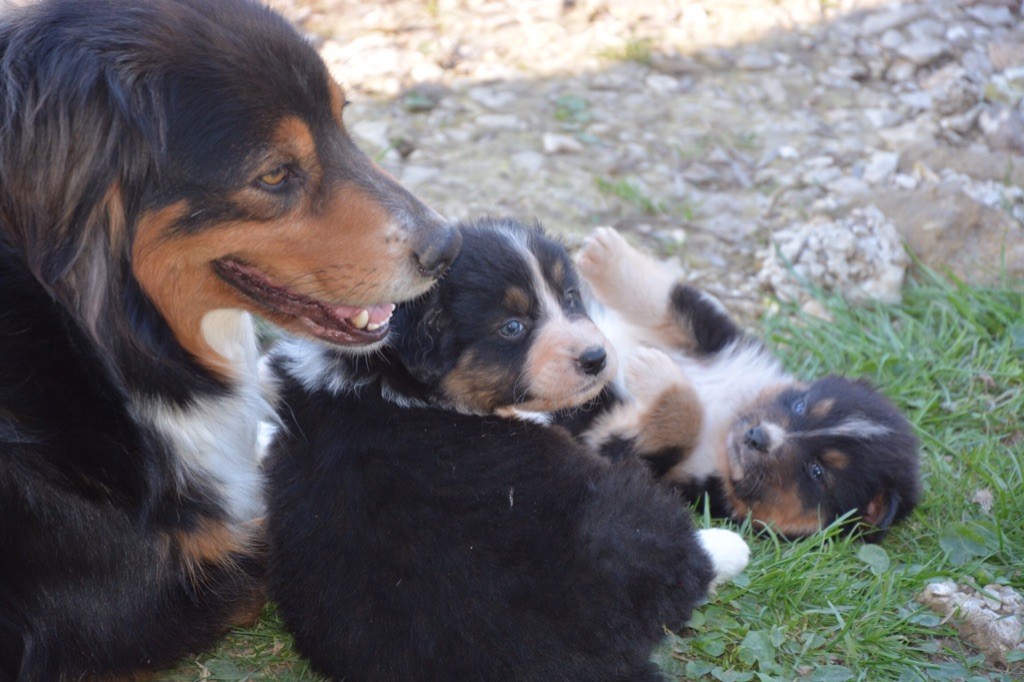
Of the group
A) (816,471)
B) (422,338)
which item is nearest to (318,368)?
(422,338)

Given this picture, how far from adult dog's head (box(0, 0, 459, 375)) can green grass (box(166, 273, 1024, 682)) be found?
4.19ft

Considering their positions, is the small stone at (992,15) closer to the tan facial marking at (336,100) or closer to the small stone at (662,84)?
the small stone at (662,84)

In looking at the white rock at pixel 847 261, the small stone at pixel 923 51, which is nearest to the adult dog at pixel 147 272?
the white rock at pixel 847 261

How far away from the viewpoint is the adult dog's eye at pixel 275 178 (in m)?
2.75

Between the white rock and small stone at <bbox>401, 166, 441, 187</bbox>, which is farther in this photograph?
small stone at <bbox>401, 166, 441, 187</bbox>

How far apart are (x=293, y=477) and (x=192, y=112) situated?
1.19 m

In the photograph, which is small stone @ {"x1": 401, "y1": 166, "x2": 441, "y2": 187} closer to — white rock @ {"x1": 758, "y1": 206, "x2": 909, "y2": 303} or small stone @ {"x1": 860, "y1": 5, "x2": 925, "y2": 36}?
white rock @ {"x1": 758, "y1": 206, "x2": 909, "y2": 303}

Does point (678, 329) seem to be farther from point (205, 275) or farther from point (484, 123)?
point (205, 275)

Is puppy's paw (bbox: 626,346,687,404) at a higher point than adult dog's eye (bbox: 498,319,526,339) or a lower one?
lower

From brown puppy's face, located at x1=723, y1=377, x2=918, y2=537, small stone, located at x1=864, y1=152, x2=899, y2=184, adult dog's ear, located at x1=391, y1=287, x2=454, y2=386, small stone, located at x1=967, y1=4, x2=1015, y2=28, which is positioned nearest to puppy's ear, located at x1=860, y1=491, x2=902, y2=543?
brown puppy's face, located at x1=723, y1=377, x2=918, y2=537

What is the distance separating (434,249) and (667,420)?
165cm

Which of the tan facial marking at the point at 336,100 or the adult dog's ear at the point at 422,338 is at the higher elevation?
the tan facial marking at the point at 336,100

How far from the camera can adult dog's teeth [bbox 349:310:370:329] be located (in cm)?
318

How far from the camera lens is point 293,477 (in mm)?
3305
